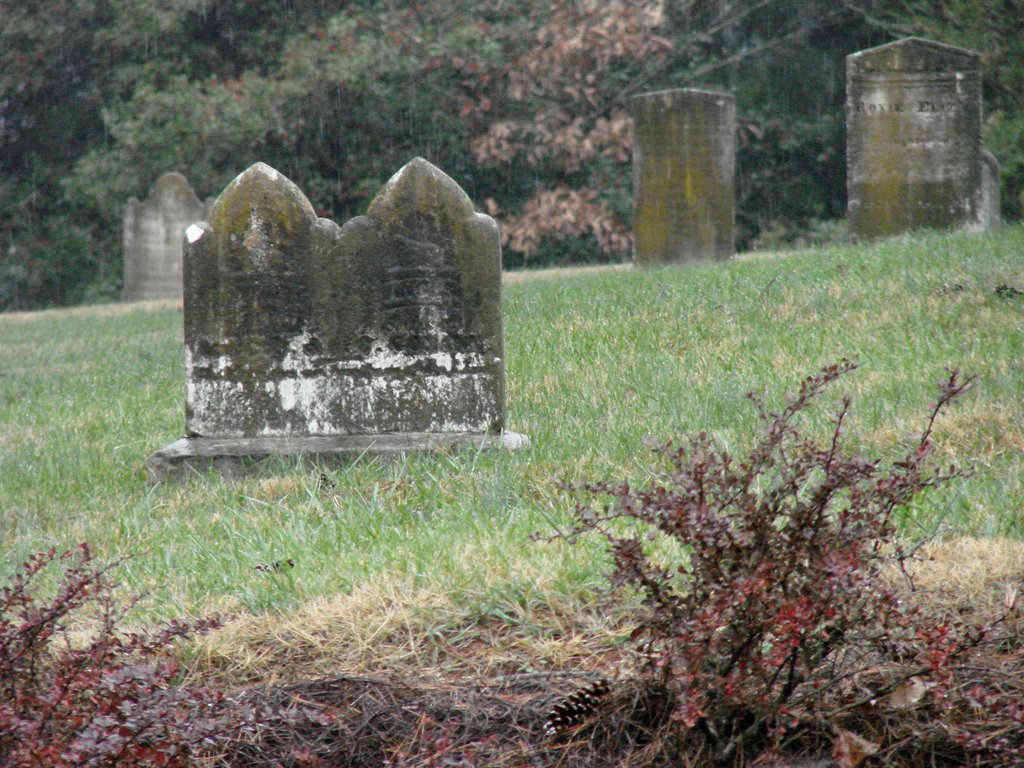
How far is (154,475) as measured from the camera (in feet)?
19.4

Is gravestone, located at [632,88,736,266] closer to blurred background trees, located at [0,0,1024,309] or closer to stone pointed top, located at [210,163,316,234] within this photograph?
stone pointed top, located at [210,163,316,234]

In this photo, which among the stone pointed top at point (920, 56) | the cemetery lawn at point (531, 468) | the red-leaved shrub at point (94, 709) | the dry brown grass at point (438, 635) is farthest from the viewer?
the stone pointed top at point (920, 56)

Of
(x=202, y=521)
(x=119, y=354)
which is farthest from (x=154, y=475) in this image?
(x=119, y=354)

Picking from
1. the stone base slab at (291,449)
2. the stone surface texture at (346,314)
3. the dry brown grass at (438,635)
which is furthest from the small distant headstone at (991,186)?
the dry brown grass at (438,635)

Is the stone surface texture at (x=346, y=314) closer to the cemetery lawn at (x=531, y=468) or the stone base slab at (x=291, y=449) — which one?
the stone base slab at (x=291, y=449)

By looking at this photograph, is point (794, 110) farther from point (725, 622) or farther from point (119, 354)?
point (725, 622)

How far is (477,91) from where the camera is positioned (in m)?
23.0

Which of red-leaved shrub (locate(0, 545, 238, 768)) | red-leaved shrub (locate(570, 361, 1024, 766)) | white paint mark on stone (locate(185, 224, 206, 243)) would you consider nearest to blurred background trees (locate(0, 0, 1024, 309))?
white paint mark on stone (locate(185, 224, 206, 243))

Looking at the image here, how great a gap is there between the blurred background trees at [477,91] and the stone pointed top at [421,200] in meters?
16.3

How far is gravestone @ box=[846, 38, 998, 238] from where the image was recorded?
12.1 metres

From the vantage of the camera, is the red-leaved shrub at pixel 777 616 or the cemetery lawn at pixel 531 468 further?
the cemetery lawn at pixel 531 468

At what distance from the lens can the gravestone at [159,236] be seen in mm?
19828

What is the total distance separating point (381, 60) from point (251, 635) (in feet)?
63.8

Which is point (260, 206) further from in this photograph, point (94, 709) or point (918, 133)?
point (918, 133)
